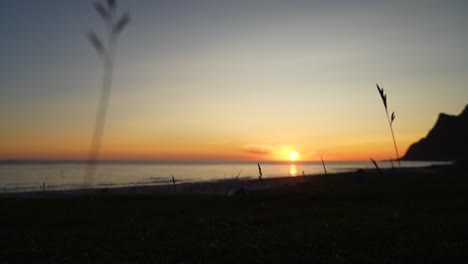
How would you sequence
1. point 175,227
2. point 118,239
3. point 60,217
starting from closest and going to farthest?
point 118,239 → point 175,227 → point 60,217

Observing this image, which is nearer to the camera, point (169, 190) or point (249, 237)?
point (249, 237)

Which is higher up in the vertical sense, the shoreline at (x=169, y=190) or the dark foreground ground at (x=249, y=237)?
the shoreline at (x=169, y=190)

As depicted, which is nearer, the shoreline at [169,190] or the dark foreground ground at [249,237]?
the dark foreground ground at [249,237]

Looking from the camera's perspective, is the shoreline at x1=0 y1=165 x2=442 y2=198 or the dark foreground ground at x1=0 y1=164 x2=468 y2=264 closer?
the dark foreground ground at x1=0 y1=164 x2=468 y2=264

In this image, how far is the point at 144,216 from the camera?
20.8 m

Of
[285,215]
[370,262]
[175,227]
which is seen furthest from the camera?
[285,215]

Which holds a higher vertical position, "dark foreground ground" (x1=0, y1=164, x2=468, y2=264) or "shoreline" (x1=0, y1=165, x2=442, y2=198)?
"shoreline" (x1=0, y1=165, x2=442, y2=198)

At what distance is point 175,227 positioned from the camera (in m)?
15.9

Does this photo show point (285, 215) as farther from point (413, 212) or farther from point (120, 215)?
point (120, 215)

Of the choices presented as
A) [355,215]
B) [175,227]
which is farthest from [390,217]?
[175,227]

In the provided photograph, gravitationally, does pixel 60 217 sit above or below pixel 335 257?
above

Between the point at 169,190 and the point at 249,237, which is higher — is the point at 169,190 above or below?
above

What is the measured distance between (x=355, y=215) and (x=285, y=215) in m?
3.76

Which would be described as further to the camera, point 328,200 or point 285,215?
point 328,200
